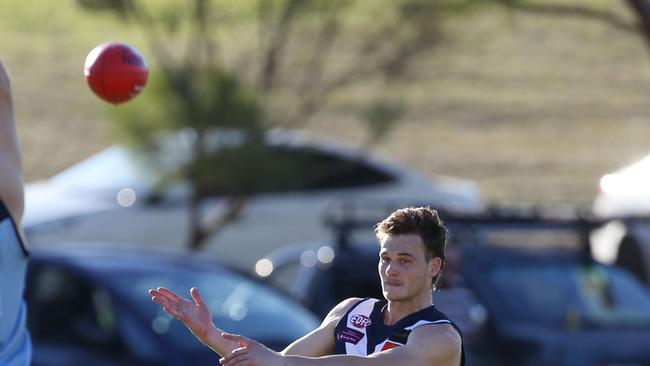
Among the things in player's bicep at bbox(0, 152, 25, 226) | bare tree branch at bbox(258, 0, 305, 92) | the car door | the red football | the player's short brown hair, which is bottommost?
the player's short brown hair

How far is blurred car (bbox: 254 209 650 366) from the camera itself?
9352mm

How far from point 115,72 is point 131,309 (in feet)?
12.1

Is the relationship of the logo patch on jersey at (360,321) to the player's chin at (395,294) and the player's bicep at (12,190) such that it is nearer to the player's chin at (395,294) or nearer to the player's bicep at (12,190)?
the player's chin at (395,294)

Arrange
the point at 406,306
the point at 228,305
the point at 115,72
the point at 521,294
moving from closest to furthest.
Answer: the point at 406,306
the point at 115,72
the point at 228,305
the point at 521,294

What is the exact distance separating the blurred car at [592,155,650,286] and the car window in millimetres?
3618

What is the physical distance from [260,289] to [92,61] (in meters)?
4.46

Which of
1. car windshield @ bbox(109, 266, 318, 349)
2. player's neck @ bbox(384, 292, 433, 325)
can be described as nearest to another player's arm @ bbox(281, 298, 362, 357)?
player's neck @ bbox(384, 292, 433, 325)

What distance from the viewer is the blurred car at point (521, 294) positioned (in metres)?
9.35

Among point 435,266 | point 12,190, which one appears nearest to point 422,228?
point 435,266

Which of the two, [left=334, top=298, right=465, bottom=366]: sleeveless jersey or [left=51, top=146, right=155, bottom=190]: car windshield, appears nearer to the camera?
[left=334, top=298, right=465, bottom=366]: sleeveless jersey

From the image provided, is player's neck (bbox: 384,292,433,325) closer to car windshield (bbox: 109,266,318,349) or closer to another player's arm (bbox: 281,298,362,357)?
another player's arm (bbox: 281,298,362,357)

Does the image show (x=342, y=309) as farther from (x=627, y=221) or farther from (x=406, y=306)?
(x=627, y=221)

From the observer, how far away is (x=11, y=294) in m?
4.46

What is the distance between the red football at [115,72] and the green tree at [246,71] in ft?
21.1
